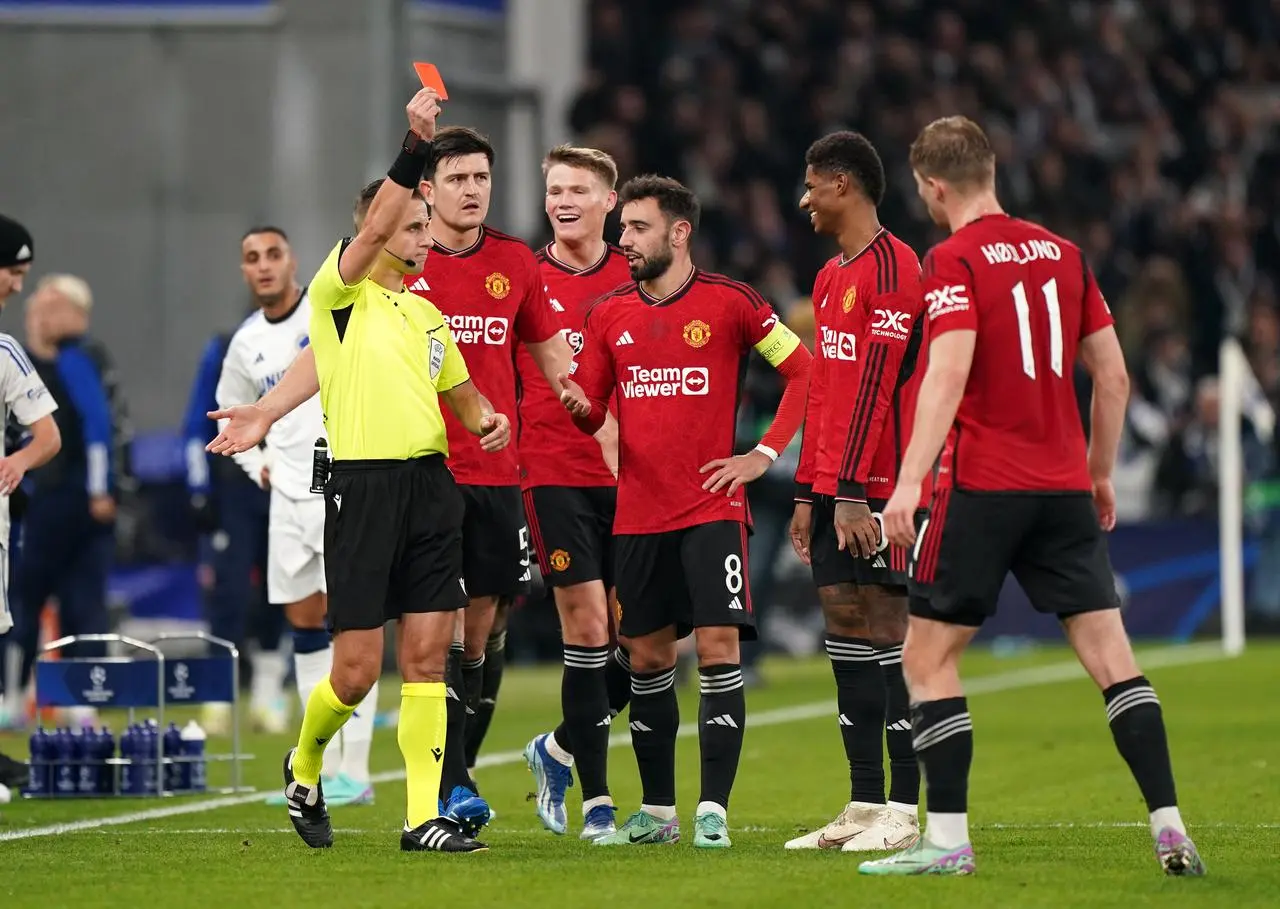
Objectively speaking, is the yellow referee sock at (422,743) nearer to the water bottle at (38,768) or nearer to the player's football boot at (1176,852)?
the player's football boot at (1176,852)

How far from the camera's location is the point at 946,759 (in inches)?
297

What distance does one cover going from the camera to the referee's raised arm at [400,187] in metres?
8.12

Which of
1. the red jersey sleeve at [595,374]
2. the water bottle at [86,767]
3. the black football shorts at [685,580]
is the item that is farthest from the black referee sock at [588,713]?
the water bottle at [86,767]

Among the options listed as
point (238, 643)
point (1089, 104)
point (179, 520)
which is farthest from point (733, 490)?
point (1089, 104)

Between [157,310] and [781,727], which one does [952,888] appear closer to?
[781,727]

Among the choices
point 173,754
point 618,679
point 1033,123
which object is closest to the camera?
point 618,679

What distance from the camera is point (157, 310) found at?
76.8 feet

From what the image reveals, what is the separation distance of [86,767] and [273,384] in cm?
208

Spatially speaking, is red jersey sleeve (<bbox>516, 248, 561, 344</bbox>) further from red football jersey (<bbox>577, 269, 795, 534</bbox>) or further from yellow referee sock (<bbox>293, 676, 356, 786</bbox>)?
yellow referee sock (<bbox>293, 676, 356, 786</bbox>)

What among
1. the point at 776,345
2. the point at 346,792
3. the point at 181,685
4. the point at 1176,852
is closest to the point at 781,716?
the point at 181,685

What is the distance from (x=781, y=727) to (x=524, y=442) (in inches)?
209

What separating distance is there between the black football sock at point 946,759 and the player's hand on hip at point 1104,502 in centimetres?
80

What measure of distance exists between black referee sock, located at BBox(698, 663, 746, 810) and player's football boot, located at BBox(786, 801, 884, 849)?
0.34 metres

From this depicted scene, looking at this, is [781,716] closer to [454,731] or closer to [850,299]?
[454,731]
